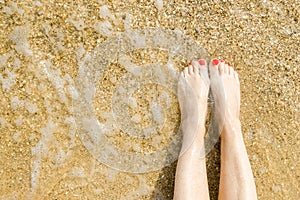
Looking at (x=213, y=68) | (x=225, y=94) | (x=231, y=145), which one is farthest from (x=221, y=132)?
(x=213, y=68)

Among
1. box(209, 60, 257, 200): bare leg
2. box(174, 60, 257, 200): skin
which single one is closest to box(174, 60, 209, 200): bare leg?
box(174, 60, 257, 200): skin

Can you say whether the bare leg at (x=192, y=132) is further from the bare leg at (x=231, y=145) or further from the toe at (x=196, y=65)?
the bare leg at (x=231, y=145)

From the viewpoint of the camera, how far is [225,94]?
288cm

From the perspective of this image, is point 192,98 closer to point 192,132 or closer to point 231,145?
point 192,132

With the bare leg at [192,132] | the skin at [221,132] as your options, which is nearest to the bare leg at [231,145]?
the skin at [221,132]

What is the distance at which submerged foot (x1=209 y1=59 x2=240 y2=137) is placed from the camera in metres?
2.86

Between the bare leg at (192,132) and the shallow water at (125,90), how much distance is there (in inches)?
2.5

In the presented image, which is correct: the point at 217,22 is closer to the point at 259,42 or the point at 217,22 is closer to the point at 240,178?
the point at 259,42

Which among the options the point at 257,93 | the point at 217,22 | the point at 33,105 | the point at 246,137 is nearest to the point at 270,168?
the point at 246,137

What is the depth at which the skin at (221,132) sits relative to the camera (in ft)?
8.94

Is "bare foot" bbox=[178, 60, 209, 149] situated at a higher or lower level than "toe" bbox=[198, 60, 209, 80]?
lower

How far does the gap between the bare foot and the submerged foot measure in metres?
0.08

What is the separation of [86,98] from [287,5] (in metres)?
1.50

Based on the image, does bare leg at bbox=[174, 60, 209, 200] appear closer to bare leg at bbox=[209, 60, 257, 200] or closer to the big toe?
the big toe
